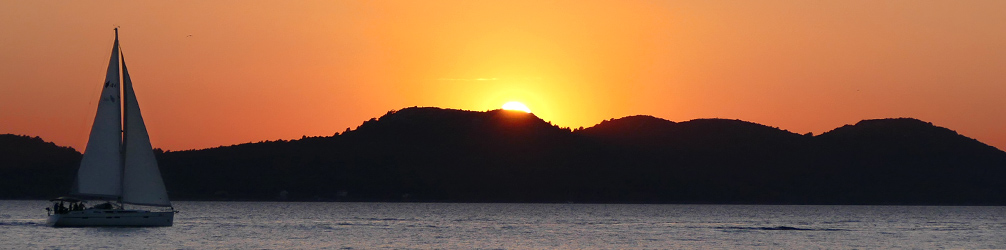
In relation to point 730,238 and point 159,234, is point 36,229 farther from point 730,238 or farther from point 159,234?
point 730,238

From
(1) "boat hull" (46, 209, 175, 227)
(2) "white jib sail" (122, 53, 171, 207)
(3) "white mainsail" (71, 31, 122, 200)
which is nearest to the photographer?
(3) "white mainsail" (71, 31, 122, 200)

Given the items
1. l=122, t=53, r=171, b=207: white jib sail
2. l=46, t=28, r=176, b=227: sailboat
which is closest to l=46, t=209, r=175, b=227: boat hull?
l=46, t=28, r=176, b=227: sailboat

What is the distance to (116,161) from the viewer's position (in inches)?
2928

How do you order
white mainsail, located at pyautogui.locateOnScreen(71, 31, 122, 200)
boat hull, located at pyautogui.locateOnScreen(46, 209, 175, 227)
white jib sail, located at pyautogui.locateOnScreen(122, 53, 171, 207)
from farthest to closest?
boat hull, located at pyautogui.locateOnScreen(46, 209, 175, 227)
white jib sail, located at pyautogui.locateOnScreen(122, 53, 171, 207)
white mainsail, located at pyautogui.locateOnScreen(71, 31, 122, 200)

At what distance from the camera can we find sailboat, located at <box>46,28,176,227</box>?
73.7 m

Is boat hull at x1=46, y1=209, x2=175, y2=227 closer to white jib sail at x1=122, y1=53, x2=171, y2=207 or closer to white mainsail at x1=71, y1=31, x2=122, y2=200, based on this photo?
white jib sail at x1=122, y1=53, x2=171, y2=207

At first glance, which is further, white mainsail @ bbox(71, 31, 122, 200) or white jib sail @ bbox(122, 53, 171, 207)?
white jib sail @ bbox(122, 53, 171, 207)

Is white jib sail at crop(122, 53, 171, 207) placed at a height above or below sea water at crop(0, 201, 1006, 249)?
above

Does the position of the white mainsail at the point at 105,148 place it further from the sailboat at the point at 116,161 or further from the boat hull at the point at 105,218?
the boat hull at the point at 105,218

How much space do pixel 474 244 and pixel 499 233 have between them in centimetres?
1546

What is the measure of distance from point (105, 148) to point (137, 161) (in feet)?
6.71

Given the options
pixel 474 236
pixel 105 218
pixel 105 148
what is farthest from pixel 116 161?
pixel 474 236

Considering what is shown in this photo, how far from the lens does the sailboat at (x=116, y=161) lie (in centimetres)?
7369

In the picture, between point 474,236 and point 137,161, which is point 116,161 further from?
point 474,236
